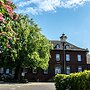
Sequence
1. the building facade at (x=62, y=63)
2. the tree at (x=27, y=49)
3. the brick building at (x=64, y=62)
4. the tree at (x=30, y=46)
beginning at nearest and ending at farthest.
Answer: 1. the tree at (x=27, y=49)
2. the tree at (x=30, y=46)
3. the building facade at (x=62, y=63)
4. the brick building at (x=64, y=62)

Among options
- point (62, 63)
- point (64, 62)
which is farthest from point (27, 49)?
point (62, 63)

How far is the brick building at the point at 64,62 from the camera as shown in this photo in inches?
2522

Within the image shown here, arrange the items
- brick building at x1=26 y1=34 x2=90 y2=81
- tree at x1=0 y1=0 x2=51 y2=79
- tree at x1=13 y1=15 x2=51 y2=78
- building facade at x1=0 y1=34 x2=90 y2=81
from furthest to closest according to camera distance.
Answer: brick building at x1=26 y1=34 x2=90 y2=81 → building facade at x1=0 y1=34 x2=90 y2=81 → tree at x1=13 y1=15 x2=51 y2=78 → tree at x1=0 y1=0 x2=51 y2=79

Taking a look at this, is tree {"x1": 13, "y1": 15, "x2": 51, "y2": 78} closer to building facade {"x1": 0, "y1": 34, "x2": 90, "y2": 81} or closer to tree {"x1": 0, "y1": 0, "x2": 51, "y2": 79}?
tree {"x1": 0, "y1": 0, "x2": 51, "y2": 79}

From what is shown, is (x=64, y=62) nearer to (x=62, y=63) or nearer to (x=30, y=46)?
(x=62, y=63)

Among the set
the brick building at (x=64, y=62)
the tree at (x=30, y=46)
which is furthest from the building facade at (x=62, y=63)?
the tree at (x=30, y=46)

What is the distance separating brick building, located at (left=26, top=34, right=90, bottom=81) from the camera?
64.1 metres

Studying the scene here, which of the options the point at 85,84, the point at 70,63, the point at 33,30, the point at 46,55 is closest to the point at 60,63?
the point at 70,63

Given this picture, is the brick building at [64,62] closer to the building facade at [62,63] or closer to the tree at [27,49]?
the building facade at [62,63]

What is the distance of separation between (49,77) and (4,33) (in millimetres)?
55163

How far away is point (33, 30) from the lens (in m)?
53.1

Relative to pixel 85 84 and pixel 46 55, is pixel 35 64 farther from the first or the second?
pixel 85 84

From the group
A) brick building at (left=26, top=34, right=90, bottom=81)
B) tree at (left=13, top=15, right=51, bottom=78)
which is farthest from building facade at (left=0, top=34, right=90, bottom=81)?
tree at (left=13, top=15, right=51, bottom=78)

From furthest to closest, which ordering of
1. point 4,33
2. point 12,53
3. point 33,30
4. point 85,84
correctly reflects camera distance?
point 33,30, point 12,53, point 85,84, point 4,33
